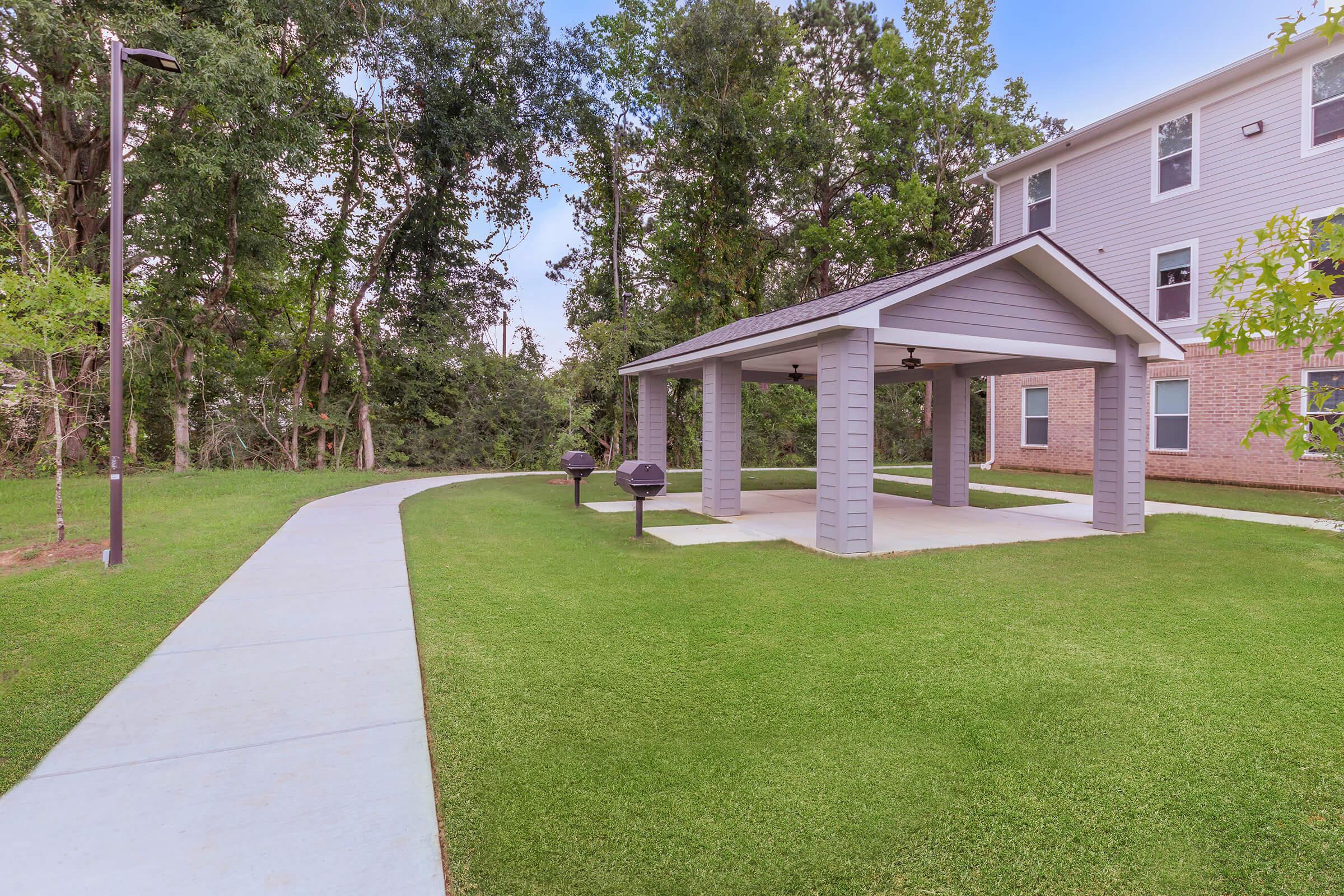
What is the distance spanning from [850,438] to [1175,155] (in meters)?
12.4

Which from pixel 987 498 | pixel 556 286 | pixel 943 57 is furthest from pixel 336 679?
pixel 943 57

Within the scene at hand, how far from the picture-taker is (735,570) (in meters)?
6.30

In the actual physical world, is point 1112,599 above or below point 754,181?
below

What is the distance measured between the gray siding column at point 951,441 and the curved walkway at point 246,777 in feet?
31.2

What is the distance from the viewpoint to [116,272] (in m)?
5.75

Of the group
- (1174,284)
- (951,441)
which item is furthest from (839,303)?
(1174,284)

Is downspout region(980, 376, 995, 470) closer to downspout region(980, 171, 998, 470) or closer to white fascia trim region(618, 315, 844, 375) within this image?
downspout region(980, 171, 998, 470)

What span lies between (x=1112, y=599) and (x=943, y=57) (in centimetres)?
2192

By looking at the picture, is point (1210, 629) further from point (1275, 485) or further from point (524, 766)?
point (1275, 485)

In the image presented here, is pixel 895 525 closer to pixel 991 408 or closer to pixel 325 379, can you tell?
pixel 991 408

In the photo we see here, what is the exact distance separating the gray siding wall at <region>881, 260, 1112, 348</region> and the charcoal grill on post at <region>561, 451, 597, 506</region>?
5.46 metres

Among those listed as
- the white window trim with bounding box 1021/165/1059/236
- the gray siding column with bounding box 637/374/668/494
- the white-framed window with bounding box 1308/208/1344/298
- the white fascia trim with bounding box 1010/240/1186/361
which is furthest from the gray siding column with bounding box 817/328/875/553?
the white window trim with bounding box 1021/165/1059/236

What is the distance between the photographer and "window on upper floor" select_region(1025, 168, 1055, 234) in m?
16.0

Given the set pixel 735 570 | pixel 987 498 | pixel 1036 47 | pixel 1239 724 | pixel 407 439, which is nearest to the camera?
pixel 1239 724
